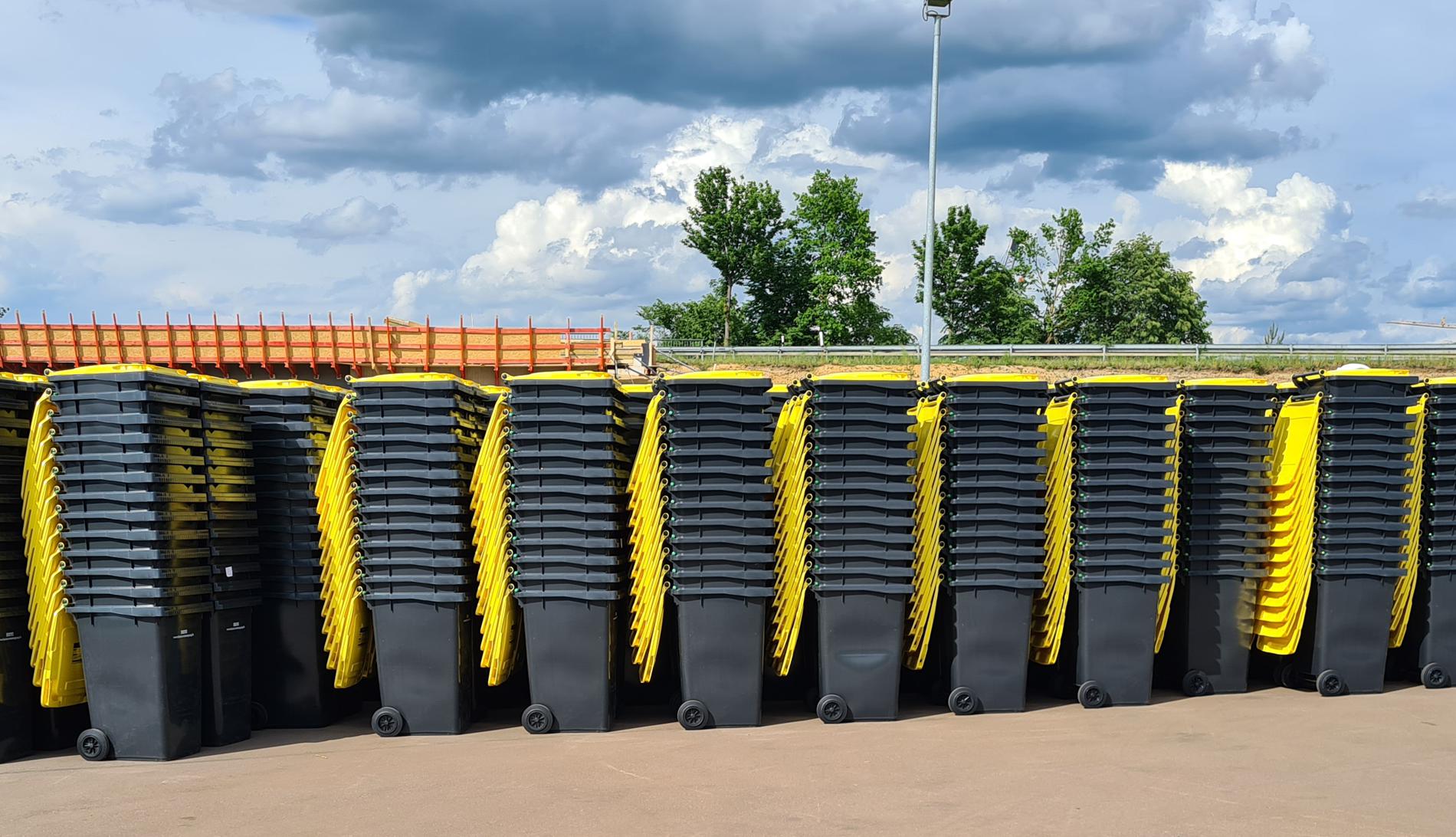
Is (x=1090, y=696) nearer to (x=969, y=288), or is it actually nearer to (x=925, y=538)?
(x=925, y=538)

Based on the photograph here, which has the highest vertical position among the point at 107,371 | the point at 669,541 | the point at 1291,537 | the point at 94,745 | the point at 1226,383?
the point at 107,371

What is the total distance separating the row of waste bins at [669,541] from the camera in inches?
255

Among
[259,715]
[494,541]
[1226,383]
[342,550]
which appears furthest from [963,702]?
[259,715]

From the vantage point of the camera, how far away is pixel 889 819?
5.17 meters

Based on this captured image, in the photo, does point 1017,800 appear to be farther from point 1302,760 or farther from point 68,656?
point 68,656

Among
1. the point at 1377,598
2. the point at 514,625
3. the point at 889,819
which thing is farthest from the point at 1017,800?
the point at 1377,598

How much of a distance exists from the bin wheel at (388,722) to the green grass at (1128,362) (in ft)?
77.8

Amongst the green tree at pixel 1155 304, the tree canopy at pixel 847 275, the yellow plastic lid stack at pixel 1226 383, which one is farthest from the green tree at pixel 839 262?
the yellow plastic lid stack at pixel 1226 383

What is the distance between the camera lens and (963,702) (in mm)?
7203

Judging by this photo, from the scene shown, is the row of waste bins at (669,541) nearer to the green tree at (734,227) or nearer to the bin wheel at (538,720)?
the bin wheel at (538,720)

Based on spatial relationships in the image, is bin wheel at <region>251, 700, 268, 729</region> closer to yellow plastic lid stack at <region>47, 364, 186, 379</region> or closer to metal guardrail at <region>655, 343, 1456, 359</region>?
yellow plastic lid stack at <region>47, 364, 186, 379</region>

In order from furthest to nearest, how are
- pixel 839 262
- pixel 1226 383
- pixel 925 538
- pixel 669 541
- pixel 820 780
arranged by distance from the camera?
pixel 839 262 → pixel 1226 383 → pixel 925 538 → pixel 669 541 → pixel 820 780

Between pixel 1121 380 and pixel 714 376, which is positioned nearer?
pixel 714 376

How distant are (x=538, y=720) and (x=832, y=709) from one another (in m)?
1.83
